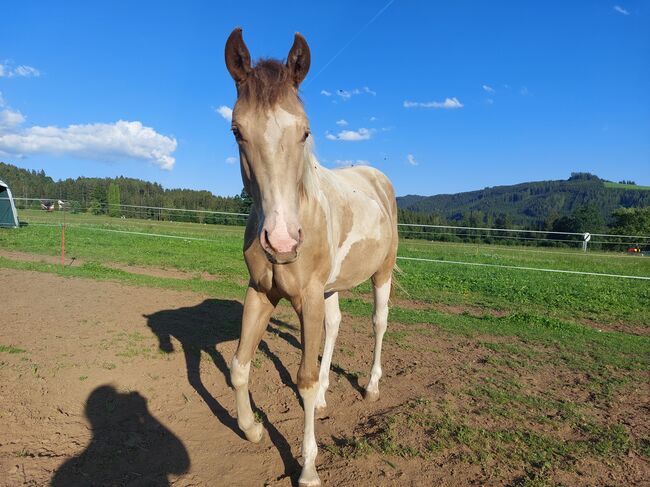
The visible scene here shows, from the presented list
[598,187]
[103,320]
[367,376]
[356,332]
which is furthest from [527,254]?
[598,187]

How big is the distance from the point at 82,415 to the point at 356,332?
401 cm

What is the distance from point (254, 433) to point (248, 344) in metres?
0.76

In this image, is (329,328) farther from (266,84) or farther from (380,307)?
(266,84)

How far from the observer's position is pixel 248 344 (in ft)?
10.0

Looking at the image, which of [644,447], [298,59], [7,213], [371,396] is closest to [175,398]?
[371,396]

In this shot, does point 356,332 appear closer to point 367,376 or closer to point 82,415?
point 367,376

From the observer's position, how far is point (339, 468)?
289cm

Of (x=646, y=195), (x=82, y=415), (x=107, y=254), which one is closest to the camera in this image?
(x=82, y=415)

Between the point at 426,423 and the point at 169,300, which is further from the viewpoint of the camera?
the point at 169,300

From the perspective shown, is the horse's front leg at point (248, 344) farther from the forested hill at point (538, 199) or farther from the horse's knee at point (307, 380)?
the forested hill at point (538, 199)

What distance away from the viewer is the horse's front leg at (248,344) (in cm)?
299

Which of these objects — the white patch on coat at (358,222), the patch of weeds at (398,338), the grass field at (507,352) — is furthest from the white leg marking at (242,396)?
the patch of weeds at (398,338)

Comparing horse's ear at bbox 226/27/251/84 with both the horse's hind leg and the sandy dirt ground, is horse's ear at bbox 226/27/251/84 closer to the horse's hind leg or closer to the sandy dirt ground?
the sandy dirt ground

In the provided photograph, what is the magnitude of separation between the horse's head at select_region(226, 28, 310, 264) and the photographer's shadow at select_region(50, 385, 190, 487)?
6.36 feet
